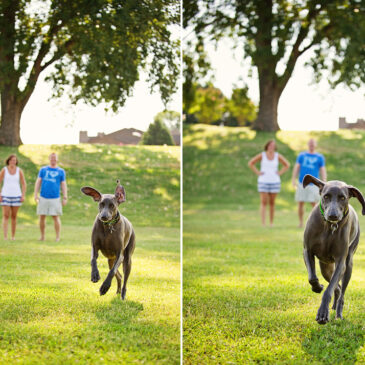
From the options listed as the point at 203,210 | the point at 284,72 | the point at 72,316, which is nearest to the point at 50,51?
the point at 72,316

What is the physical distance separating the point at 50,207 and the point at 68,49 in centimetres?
87

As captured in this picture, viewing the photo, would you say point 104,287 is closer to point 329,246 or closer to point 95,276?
point 95,276

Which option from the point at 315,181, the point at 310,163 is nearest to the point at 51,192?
the point at 315,181

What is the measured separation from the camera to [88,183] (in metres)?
2.82

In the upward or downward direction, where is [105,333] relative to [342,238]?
downward

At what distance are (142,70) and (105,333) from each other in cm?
148

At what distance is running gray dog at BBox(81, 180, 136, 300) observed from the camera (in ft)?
8.80

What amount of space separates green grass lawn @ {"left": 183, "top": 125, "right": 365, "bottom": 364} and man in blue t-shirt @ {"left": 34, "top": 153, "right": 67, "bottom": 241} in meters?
1.02

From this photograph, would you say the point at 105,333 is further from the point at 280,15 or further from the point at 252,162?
the point at 252,162

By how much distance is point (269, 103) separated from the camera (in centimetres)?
480

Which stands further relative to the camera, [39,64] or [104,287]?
[39,64]

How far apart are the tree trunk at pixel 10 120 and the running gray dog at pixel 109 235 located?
52cm

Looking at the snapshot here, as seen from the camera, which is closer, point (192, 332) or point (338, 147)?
point (192, 332)

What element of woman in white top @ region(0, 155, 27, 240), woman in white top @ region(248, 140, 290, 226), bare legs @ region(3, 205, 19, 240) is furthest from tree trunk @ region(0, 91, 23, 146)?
woman in white top @ region(248, 140, 290, 226)
